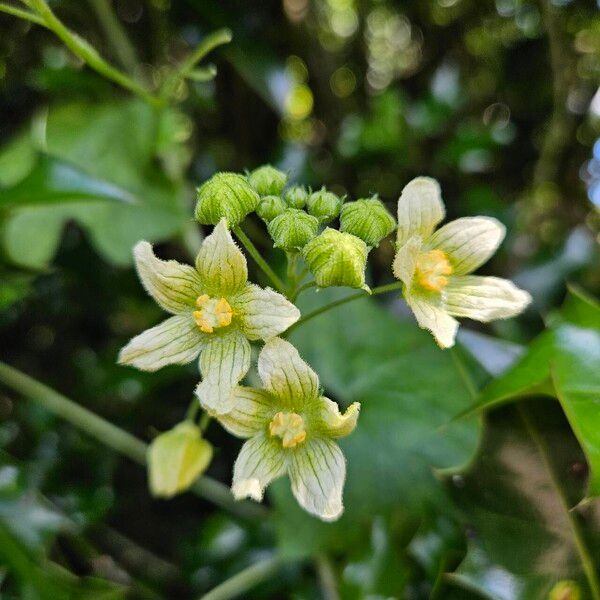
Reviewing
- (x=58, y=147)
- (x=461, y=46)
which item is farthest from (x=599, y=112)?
(x=58, y=147)

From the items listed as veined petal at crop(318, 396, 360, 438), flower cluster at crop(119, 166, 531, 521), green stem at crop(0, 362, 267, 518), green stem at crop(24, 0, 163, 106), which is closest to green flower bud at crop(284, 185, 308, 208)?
flower cluster at crop(119, 166, 531, 521)

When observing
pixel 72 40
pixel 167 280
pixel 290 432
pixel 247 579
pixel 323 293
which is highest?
pixel 72 40

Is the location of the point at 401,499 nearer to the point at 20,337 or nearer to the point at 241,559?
the point at 241,559

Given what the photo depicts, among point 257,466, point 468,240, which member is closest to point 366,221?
point 468,240

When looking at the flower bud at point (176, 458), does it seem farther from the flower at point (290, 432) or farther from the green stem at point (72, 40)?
the green stem at point (72, 40)

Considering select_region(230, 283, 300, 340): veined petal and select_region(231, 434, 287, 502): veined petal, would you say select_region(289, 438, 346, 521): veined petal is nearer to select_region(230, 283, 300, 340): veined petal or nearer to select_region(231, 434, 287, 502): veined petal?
select_region(231, 434, 287, 502): veined petal

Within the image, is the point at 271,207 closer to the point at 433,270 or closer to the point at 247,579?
the point at 433,270
